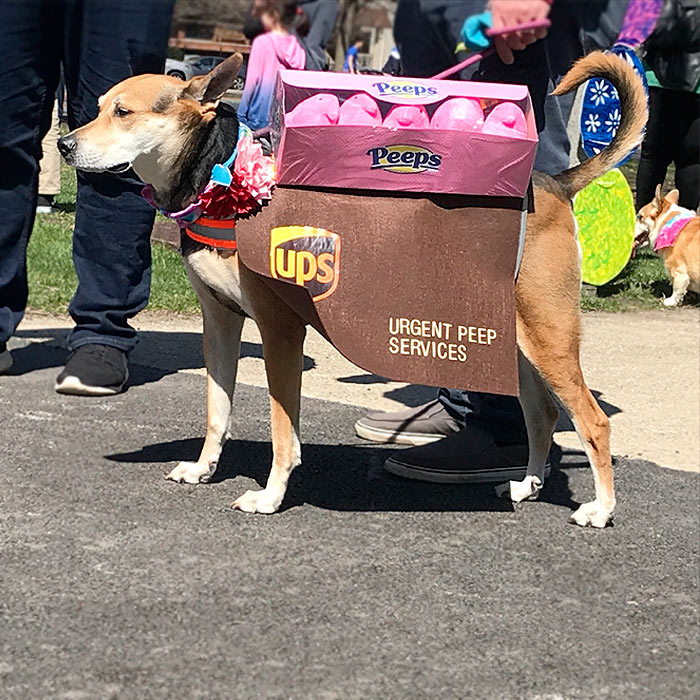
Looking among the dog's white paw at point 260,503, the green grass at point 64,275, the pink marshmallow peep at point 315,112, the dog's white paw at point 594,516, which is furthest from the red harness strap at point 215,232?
the green grass at point 64,275

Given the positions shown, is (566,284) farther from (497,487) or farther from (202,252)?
(202,252)

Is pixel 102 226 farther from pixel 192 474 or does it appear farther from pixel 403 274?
pixel 403 274

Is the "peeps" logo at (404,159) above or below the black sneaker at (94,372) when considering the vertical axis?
above

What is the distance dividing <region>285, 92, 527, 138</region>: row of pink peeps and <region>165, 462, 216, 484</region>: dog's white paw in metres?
1.26

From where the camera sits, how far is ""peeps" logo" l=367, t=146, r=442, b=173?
2.56 metres

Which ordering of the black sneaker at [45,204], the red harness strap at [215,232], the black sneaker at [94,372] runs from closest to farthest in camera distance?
the red harness strap at [215,232] → the black sneaker at [94,372] → the black sneaker at [45,204]

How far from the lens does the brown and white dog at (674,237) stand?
8133mm

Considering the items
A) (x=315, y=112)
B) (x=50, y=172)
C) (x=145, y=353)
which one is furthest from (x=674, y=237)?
(x=315, y=112)

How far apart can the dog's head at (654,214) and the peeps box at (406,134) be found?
635 centimetres

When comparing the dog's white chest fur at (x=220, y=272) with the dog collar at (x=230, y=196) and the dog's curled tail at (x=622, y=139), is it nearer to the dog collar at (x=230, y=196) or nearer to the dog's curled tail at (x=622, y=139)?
the dog collar at (x=230, y=196)

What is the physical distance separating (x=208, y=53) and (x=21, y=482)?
259 cm

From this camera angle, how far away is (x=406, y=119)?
252 centimetres

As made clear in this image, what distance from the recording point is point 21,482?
124 inches

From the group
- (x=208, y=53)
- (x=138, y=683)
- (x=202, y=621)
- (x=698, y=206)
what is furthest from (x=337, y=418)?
(x=698, y=206)
